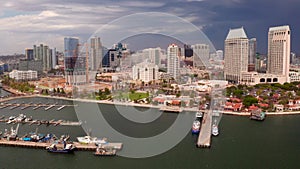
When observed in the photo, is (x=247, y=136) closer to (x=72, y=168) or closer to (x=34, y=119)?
(x=72, y=168)

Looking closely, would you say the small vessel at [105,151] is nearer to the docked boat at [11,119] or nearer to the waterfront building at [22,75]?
the docked boat at [11,119]

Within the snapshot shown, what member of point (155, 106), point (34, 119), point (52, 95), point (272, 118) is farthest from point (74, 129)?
point (52, 95)

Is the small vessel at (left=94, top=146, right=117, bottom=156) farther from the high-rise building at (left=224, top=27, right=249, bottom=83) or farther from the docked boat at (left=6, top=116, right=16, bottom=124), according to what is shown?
the high-rise building at (left=224, top=27, right=249, bottom=83)

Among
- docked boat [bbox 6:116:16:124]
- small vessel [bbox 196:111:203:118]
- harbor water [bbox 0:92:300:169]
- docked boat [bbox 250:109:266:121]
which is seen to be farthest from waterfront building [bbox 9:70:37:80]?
docked boat [bbox 250:109:266:121]

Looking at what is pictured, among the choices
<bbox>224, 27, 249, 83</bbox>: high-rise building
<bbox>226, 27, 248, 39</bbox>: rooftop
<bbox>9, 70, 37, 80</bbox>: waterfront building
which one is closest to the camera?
<bbox>224, 27, 249, 83</bbox>: high-rise building

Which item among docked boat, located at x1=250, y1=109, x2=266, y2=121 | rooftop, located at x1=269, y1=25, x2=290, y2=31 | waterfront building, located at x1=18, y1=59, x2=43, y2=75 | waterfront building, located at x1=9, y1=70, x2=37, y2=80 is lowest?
docked boat, located at x1=250, y1=109, x2=266, y2=121
